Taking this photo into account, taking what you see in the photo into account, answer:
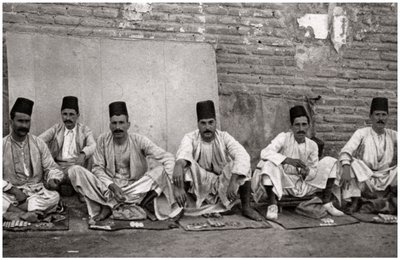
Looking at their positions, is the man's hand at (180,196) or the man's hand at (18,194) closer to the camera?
the man's hand at (18,194)

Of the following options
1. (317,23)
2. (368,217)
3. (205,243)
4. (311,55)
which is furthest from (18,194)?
(317,23)

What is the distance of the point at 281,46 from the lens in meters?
7.98

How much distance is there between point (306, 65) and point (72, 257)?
5.05 meters

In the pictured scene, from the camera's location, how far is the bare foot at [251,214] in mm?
5672

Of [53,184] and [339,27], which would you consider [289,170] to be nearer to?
[53,184]

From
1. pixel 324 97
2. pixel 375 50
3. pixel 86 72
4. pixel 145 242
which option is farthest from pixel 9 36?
pixel 375 50

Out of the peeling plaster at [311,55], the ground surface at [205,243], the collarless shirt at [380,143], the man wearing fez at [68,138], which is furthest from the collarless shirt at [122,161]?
the peeling plaster at [311,55]

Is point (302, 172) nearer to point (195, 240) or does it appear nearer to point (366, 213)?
point (366, 213)

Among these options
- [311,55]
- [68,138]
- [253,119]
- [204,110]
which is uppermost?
[311,55]

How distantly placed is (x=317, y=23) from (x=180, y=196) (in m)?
3.95

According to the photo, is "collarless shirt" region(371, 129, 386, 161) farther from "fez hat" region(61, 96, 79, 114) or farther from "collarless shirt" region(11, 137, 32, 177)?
"collarless shirt" region(11, 137, 32, 177)

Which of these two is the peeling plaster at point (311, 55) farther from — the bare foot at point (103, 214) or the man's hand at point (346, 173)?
the bare foot at point (103, 214)

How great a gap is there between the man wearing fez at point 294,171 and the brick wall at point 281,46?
135 cm

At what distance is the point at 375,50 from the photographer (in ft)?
27.0
